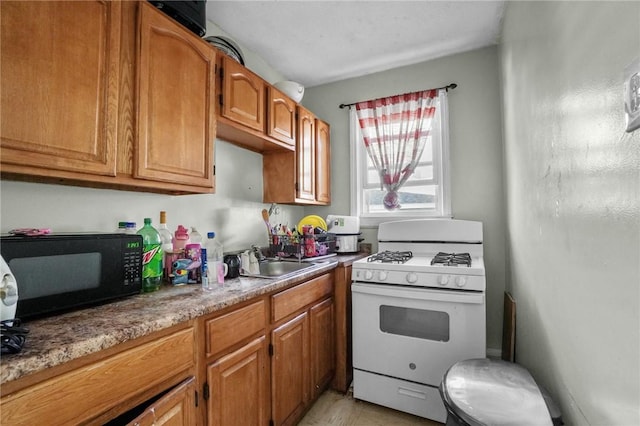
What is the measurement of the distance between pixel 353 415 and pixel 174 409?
1257 mm

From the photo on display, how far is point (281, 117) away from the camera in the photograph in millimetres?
2172

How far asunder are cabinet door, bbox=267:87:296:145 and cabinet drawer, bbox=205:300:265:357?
47.6 inches

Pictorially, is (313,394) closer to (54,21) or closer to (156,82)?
(156,82)

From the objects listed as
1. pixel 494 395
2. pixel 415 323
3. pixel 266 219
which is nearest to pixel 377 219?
pixel 266 219

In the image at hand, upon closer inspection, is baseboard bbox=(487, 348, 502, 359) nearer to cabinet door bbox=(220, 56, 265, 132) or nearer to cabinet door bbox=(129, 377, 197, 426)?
cabinet door bbox=(129, 377, 197, 426)

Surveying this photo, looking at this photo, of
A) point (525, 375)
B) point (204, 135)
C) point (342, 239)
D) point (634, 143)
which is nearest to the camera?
point (634, 143)

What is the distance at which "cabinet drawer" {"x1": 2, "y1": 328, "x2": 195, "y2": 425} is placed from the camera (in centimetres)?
64

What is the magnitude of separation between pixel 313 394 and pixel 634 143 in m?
1.87

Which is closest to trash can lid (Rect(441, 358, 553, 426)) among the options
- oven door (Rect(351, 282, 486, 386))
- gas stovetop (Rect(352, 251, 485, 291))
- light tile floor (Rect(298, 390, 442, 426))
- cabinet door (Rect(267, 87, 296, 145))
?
oven door (Rect(351, 282, 486, 386))

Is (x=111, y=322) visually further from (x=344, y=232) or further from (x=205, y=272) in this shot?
(x=344, y=232)

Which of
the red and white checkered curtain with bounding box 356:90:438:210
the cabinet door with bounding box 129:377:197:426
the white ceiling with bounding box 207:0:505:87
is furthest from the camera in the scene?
the red and white checkered curtain with bounding box 356:90:438:210

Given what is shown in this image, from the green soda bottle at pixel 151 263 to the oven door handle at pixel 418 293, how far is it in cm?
115

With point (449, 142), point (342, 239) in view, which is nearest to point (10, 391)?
point (342, 239)

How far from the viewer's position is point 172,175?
1.36 metres
